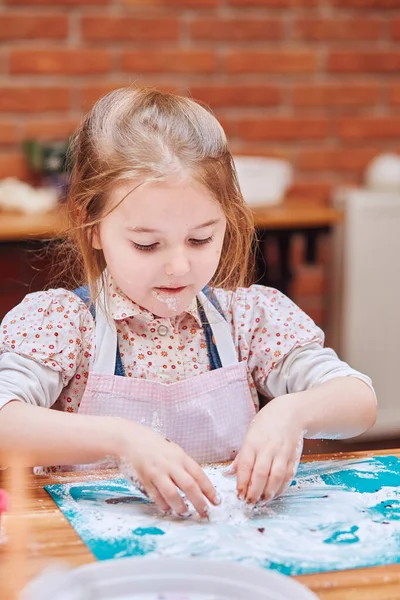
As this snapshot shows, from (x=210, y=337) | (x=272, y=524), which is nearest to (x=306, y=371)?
(x=210, y=337)

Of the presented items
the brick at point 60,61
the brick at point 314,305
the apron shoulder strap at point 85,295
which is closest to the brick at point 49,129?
the brick at point 60,61

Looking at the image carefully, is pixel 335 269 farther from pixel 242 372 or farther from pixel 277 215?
pixel 242 372

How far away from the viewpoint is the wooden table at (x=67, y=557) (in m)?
0.76

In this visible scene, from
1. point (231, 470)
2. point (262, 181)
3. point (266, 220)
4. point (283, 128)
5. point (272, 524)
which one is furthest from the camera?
point (283, 128)

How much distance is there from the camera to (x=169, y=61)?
117 inches

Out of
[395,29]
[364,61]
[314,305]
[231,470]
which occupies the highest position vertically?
[395,29]

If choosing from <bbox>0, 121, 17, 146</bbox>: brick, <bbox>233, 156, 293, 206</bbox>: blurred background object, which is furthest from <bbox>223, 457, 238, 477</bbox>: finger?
<bbox>0, 121, 17, 146</bbox>: brick

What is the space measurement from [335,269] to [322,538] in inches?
86.5

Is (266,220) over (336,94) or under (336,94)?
under

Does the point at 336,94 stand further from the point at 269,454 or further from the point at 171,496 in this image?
the point at 171,496

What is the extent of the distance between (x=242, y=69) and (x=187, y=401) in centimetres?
204

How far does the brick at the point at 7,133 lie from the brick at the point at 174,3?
1.76 ft

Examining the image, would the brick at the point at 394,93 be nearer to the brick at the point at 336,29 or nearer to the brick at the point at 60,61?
the brick at the point at 336,29

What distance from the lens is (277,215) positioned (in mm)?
2609
